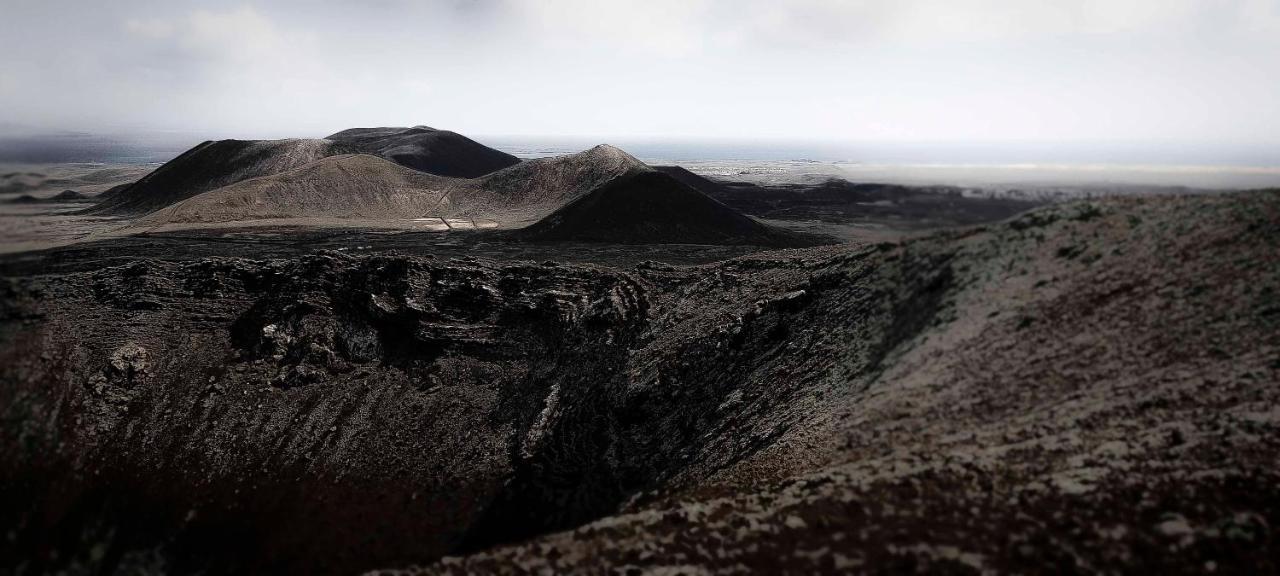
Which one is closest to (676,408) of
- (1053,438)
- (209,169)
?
(1053,438)

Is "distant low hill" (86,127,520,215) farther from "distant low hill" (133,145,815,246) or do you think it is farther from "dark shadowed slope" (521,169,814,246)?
"dark shadowed slope" (521,169,814,246)

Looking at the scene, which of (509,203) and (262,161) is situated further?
(262,161)

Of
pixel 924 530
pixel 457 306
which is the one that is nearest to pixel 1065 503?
pixel 924 530

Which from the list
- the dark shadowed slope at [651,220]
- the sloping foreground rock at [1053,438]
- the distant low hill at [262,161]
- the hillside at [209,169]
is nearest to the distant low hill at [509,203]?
the dark shadowed slope at [651,220]

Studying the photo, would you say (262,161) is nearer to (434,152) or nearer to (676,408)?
(434,152)

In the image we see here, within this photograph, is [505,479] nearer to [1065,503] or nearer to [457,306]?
[457,306]

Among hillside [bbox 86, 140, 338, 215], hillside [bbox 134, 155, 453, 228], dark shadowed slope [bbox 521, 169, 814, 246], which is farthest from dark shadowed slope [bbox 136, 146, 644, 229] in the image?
hillside [bbox 86, 140, 338, 215]
